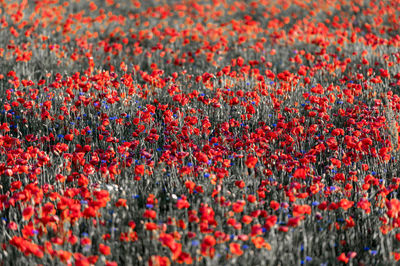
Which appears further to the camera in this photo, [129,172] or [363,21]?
[363,21]

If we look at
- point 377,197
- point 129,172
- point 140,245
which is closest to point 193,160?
point 129,172

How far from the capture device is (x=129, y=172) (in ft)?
11.7

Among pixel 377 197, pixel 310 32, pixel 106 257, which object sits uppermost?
pixel 310 32

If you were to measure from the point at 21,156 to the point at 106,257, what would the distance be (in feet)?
4.02

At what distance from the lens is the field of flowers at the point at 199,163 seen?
2.68m

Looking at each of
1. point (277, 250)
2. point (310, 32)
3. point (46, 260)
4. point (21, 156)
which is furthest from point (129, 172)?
point (310, 32)

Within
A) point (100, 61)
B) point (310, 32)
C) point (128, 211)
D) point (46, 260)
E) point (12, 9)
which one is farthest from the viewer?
point (12, 9)

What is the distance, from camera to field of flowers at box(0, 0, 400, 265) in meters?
2.68

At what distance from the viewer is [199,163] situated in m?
3.60

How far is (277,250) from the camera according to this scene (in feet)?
8.89

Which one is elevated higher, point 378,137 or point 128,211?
point 378,137

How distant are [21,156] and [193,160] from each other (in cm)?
130

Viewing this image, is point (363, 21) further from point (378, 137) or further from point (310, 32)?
point (378, 137)

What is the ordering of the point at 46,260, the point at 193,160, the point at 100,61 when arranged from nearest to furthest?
1. the point at 46,260
2. the point at 193,160
3. the point at 100,61
